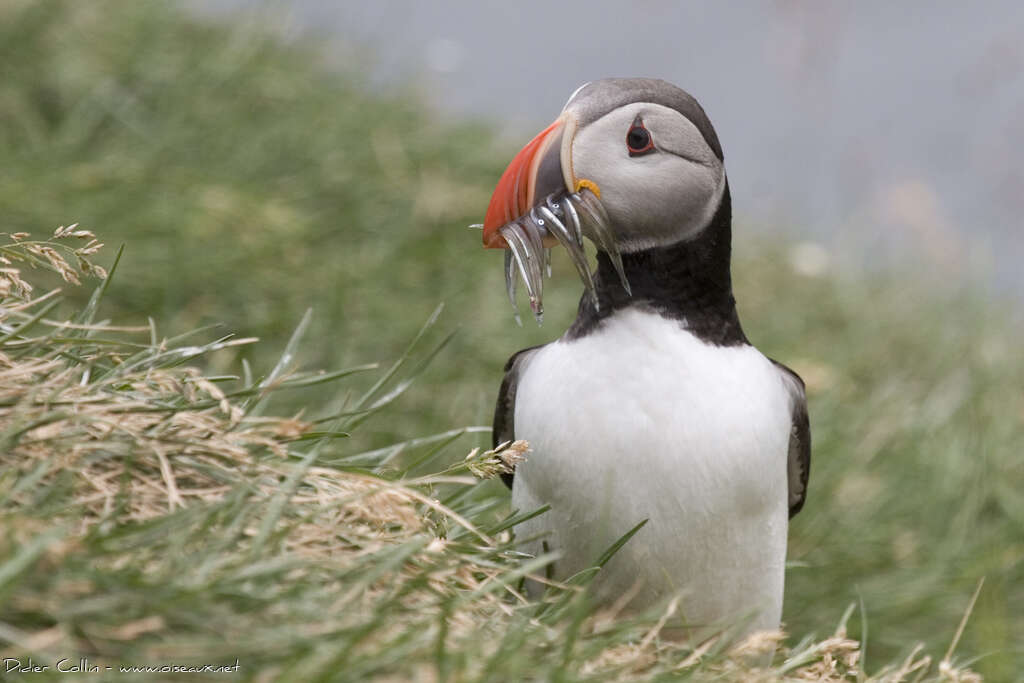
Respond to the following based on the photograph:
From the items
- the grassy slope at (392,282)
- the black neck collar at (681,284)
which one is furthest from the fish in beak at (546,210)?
the grassy slope at (392,282)

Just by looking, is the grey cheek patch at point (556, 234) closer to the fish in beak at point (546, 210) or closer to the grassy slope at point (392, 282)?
the fish in beak at point (546, 210)

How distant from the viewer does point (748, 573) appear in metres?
3.48

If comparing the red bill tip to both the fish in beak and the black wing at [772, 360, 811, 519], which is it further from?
the black wing at [772, 360, 811, 519]

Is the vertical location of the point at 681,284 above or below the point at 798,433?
above

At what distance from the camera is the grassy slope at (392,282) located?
5332 mm

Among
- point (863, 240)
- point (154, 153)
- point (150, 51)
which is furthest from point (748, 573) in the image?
point (863, 240)

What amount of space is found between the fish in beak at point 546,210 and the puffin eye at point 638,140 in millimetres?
130

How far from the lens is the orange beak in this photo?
10.3ft

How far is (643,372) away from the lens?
324cm

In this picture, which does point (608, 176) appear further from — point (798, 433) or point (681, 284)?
point (798, 433)

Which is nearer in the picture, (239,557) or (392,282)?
(239,557)

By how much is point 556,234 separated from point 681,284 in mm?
391

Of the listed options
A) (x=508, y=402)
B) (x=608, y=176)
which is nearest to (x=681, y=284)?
(x=608, y=176)

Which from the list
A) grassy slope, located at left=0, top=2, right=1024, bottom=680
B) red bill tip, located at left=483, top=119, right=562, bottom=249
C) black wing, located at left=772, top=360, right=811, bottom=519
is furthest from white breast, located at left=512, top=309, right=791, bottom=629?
grassy slope, located at left=0, top=2, right=1024, bottom=680
